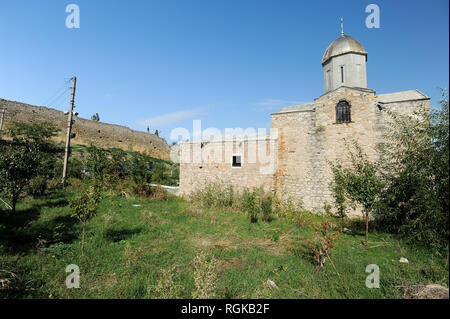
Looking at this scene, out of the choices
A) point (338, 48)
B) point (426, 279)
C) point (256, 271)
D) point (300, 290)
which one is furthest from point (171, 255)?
point (338, 48)

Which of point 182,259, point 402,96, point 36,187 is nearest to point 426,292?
point 182,259

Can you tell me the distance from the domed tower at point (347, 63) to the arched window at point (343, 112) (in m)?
2.74

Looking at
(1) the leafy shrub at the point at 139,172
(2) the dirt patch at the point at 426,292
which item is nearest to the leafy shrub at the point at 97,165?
(1) the leafy shrub at the point at 139,172

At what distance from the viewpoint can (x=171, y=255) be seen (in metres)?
5.25

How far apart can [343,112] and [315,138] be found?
2.04 m

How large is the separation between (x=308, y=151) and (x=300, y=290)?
8.98 m

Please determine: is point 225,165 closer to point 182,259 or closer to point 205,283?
point 182,259

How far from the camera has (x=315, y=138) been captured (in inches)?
446

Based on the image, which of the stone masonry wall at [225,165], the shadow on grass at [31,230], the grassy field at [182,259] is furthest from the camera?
the stone masonry wall at [225,165]

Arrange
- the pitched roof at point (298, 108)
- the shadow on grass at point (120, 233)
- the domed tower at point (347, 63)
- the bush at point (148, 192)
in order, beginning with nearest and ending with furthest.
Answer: the shadow on grass at point (120, 233)
the pitched roof at point (298, 108)
the domed tower at point (347, 63)
the bush at point (148, 192)

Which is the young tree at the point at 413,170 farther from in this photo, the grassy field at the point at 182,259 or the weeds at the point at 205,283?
the weeds at the point at 205,283

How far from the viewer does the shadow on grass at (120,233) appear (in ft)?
20.5
